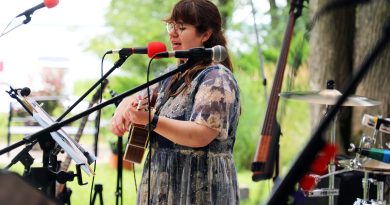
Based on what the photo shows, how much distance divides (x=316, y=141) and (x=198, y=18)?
143cm

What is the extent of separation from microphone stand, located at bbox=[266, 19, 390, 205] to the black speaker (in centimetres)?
57

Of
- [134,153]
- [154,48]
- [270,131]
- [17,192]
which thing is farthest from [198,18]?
[17,192]

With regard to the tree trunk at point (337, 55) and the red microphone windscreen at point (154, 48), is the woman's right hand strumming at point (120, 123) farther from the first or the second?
the tree trunk at point (337, 55)

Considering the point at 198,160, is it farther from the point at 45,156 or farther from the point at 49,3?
the point at 49,3

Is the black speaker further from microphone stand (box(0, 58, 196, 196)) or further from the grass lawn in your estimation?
the grass lawn

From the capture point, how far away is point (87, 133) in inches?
359

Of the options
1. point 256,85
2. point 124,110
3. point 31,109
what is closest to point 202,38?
point 124,110

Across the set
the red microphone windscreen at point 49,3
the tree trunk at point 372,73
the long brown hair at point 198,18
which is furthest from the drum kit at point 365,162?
the red microphone windscreen at point 49,3

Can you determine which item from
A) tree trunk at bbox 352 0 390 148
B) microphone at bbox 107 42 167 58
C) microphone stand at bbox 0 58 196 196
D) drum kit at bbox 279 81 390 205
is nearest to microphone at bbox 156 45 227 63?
microphone stand at bbox 0 58 196 196

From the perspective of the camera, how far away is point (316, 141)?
1328 mm

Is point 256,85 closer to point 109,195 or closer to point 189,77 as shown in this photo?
point 109,195

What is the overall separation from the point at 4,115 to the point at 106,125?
1626mm

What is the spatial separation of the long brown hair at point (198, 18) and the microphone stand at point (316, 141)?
1.32 metres

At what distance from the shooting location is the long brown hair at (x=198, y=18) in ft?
8.76
